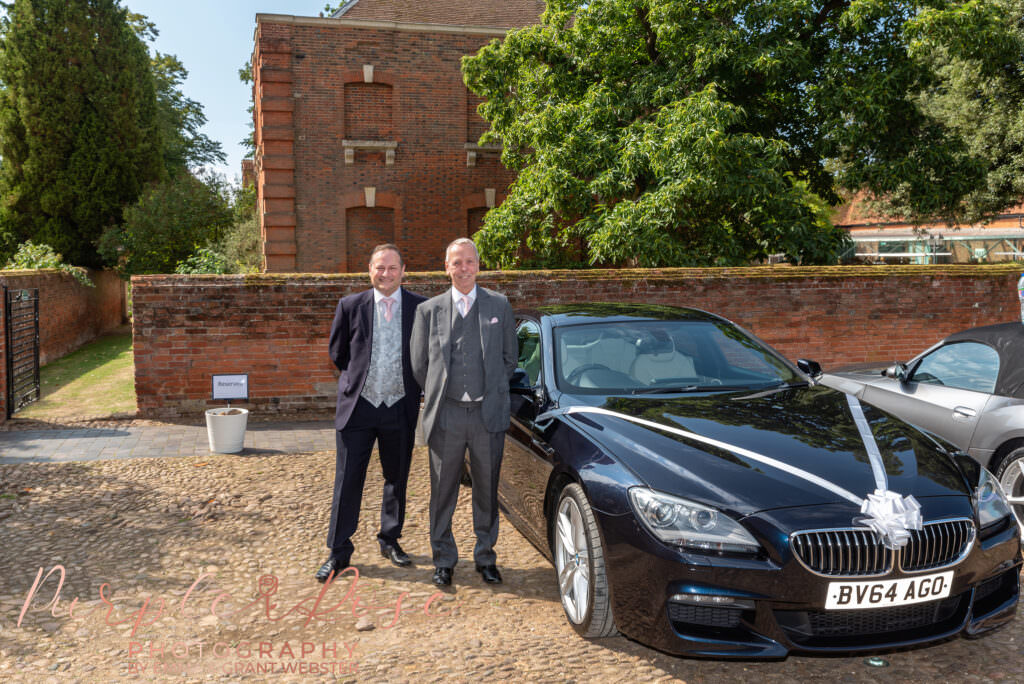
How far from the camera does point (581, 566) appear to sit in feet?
12.6

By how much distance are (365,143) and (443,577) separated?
634 inches

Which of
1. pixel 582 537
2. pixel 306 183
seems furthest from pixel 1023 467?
pixel 306 183

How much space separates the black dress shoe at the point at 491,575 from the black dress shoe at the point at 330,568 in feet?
2.78

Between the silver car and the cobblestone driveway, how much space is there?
54.1 inches

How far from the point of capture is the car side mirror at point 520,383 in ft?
16.1

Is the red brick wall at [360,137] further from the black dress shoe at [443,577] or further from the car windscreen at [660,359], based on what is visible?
the black dress shoe at [443,577]

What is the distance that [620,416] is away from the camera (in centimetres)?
421

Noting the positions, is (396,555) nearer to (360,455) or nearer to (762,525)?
(360,455)

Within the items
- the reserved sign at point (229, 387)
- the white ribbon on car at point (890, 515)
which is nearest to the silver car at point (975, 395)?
the white ribbon on car at point (890, 515)

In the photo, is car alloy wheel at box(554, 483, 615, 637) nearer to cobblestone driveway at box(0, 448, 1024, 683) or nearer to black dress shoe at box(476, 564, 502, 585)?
cobblestone driveway at box(0, 448, 1024, 683)

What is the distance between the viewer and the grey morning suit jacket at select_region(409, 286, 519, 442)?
14.6ft

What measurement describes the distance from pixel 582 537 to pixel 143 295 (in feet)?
24.4

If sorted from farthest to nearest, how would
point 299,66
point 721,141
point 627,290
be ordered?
1. point 299,66
2. point 721,141
3. point 627,290

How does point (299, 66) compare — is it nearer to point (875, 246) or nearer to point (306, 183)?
point (306, 183)
